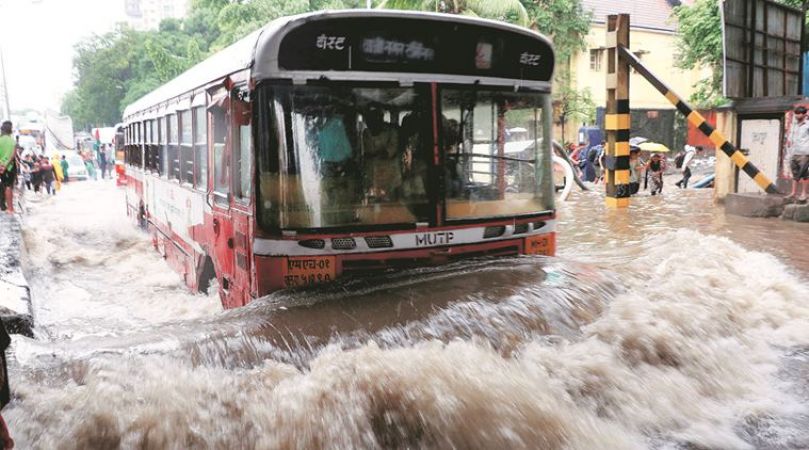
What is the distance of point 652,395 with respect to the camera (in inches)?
162

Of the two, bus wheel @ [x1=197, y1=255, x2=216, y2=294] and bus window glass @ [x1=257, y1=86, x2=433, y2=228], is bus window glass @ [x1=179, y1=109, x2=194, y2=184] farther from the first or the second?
bus window glass @ [x1=257, y1=86, x2=433, y2=228]

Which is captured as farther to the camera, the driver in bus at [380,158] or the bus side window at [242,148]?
the driver in bus at [380,158]

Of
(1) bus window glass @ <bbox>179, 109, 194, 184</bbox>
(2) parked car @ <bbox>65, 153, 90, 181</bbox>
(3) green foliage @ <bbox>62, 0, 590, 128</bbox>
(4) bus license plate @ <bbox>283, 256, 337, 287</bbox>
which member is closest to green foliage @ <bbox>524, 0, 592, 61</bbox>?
(3) green foliage @ <bbox>62, 0, 590, 128</bbox>

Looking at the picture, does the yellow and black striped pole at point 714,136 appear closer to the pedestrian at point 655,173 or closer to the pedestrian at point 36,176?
the pedestrian at point 655,173

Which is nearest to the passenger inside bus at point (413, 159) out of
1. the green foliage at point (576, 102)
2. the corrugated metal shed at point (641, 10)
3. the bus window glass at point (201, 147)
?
the bus window glass at point (201, 147)


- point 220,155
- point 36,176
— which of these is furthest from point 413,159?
point 36,176

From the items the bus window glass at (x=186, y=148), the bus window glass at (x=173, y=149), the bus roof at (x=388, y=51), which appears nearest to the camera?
the bus roof at (x=388, y=51)

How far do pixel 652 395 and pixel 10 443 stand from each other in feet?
10.7

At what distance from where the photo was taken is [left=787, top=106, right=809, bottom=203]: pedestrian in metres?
11.4

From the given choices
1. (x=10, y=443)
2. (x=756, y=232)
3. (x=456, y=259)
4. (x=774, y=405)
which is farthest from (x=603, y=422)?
(x=756, y=232)

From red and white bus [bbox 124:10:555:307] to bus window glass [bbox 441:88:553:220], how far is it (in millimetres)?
12

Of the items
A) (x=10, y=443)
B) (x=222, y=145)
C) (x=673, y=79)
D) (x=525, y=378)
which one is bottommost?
(x=525, y=378)

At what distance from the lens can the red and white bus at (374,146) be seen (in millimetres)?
4844

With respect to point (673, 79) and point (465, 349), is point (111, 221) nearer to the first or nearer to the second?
point (465, 349)
